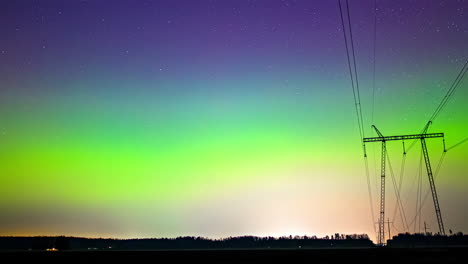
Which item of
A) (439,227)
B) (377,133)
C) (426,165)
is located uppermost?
(377,133)

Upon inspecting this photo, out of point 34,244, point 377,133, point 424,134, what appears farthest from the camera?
point 34,244

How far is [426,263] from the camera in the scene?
30281mm

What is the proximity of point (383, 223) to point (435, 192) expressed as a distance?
129 ft

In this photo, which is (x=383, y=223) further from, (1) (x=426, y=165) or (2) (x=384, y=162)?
(1) (x=426, y=165)

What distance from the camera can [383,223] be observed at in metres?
158

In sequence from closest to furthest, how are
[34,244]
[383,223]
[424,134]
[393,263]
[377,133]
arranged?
[393,263] → [424,134] → [377,133] → [383,223] → [34,244]

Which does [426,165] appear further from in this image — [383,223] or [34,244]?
[34,244]

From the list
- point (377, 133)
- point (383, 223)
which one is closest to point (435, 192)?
point (377, 133)

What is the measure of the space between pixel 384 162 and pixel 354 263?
137 m

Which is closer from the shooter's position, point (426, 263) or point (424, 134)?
point (426, 263)

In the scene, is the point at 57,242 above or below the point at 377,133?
below

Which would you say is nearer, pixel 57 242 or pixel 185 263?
pixel 185 263

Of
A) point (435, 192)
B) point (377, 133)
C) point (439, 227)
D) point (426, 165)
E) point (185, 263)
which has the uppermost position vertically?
point (377, 133)

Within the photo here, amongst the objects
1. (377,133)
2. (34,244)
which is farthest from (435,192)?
(34,244)
